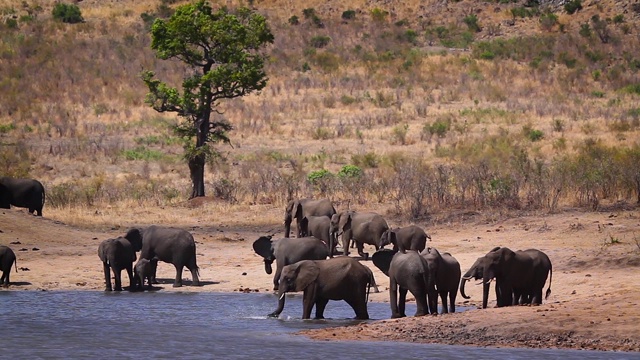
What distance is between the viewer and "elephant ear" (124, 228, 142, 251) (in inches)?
803

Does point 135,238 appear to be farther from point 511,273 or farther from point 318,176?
point 318,176

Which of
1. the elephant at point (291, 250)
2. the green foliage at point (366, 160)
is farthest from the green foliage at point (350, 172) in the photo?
the elephant at point (291, 250)

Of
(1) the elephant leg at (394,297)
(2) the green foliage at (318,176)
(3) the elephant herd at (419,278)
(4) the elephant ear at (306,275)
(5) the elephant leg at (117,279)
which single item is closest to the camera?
(3) the elephant herd at (419,278)

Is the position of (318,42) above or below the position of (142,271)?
above

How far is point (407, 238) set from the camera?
20.6 meters

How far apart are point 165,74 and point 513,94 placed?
15558 millimetres

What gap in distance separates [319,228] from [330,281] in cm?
685

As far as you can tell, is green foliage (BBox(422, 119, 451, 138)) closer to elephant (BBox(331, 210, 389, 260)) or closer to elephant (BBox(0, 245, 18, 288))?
elephant (BBox(331, 210, 389, 260))

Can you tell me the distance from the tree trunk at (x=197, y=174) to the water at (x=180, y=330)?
10.7m

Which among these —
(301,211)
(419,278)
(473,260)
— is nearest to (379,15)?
(301,211)

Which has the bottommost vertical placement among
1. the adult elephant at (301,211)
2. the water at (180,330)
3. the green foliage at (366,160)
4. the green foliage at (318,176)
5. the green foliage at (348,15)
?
the water at (180,330)

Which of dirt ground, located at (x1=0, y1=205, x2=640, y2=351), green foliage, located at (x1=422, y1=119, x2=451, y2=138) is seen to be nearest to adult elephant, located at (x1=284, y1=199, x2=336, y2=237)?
dirt ground, located at (x1=0, y1=205, x2=640, y2=351)

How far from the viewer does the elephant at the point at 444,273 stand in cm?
1556

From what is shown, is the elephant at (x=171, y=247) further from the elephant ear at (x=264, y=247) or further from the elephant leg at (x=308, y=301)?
the elephant leg at (x=308, y=301)
